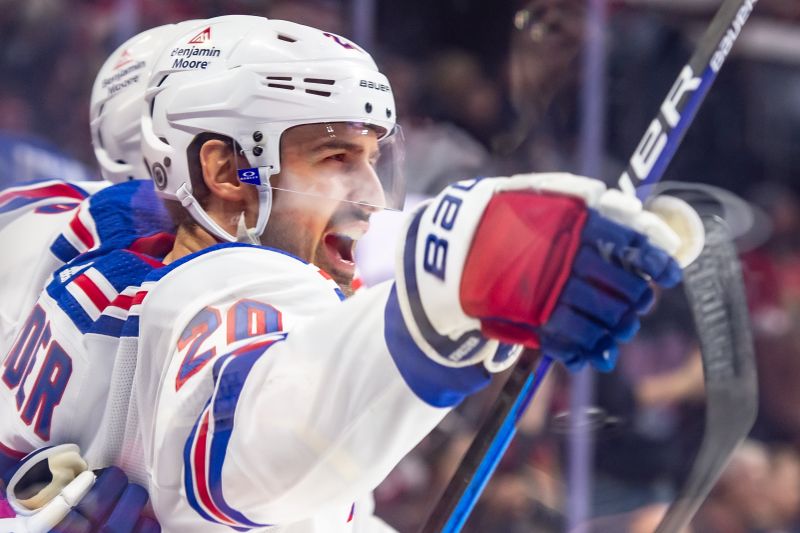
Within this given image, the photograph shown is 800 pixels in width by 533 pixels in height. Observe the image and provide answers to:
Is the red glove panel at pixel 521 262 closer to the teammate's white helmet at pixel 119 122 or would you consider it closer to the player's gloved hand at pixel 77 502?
the player's gloved hand at pixel 77 502

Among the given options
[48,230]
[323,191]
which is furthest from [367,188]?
[48,230]

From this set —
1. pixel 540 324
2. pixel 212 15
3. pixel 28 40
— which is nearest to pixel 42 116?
pixel 28 40

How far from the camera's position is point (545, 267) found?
0.67 meters

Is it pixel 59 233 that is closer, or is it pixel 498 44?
pixel 498 44

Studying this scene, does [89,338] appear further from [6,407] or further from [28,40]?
[28,40]

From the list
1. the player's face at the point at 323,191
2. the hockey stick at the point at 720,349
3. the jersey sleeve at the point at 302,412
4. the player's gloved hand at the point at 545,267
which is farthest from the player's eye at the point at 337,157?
the hockey stick at the point at 720,349

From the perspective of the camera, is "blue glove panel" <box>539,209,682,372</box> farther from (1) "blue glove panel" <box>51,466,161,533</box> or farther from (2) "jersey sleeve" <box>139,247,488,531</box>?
(1) "blue glove panel" <box>51,466,161,533</box>

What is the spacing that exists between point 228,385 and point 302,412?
2.8 inches

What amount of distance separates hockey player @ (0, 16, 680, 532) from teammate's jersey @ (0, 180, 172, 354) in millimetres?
96

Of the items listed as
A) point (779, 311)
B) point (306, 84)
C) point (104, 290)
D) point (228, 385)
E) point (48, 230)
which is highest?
point (306, 84)

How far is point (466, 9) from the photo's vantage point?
111cm

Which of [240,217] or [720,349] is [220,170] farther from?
[720,349]

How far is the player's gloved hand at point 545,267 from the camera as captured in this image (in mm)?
664

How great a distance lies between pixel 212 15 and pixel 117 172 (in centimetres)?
37
